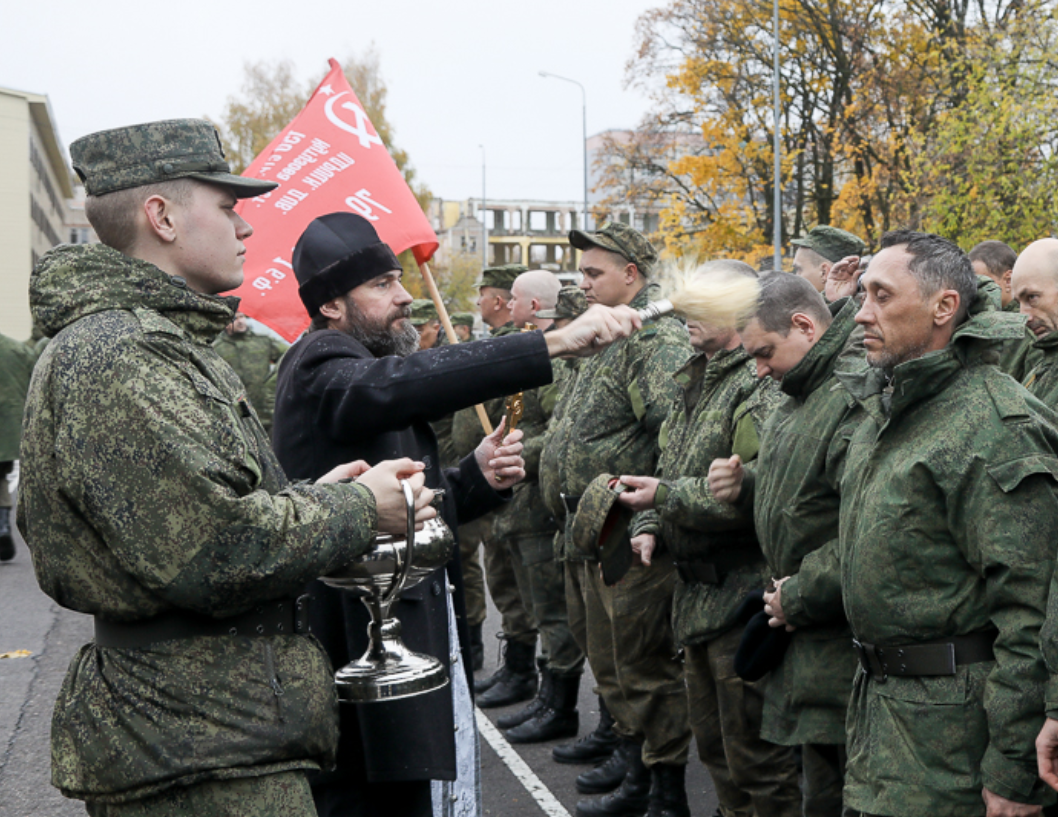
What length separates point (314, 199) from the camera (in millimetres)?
6000

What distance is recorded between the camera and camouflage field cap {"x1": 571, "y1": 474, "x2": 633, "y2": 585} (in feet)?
14.7

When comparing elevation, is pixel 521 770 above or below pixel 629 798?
below

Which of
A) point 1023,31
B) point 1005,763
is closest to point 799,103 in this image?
point 1023,31

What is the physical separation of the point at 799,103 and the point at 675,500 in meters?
23.6

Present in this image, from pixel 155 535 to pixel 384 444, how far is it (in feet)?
4.12

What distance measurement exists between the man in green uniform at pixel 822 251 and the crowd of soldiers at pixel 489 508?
1.56m

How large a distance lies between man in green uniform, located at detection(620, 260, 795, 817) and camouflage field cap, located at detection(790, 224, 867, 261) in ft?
6.82

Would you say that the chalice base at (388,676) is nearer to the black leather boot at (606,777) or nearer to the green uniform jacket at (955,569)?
the green uniform jacket at (955,569)

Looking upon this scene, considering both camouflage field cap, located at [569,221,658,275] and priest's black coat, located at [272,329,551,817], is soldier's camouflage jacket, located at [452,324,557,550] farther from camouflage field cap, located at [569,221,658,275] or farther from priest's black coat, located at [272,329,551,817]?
priest's black coat, located at [272,329,551,817]

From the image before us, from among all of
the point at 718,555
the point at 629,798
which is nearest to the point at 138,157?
the point at 718,555

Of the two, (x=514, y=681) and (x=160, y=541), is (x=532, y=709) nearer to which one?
(x=514, y=681)

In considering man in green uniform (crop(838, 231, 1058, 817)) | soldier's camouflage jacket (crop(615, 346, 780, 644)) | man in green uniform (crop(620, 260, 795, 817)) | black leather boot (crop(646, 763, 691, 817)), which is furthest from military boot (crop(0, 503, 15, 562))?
man in green uniform (crop(838, 231, 1058, 817))

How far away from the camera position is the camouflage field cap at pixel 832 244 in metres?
6.50

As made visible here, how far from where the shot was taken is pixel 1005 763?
8.87ft
